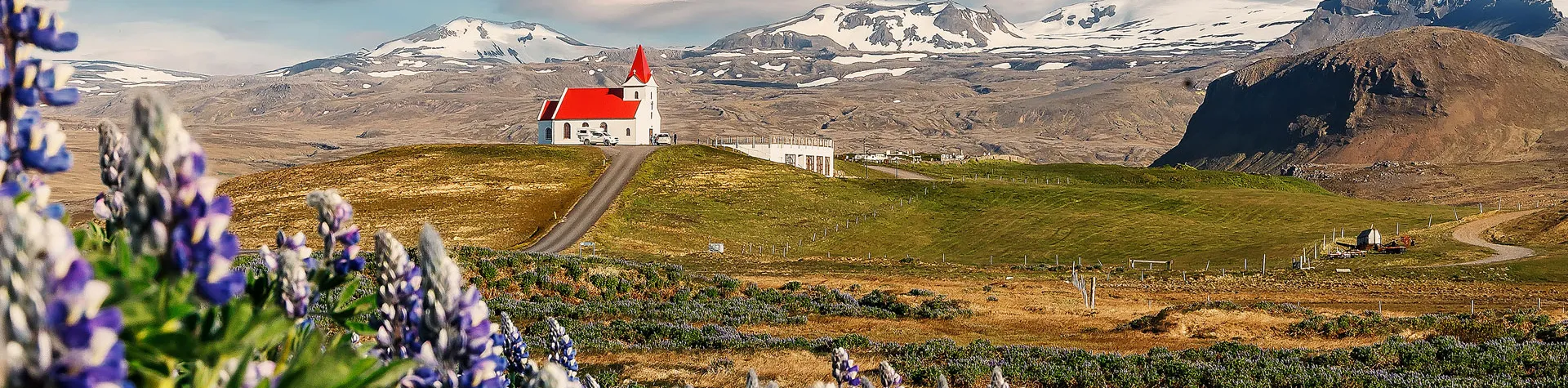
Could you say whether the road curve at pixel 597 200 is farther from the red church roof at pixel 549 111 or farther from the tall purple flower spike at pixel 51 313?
the tall purple flower spike at pixel 51 313

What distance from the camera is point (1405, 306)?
4822cm

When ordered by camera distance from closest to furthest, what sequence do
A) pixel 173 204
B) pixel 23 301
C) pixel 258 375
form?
pixel 23 301
pixel 173 204
pixel 258 375

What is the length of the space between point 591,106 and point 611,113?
3.83 meters

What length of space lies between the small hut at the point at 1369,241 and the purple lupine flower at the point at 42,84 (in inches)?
A: 3192

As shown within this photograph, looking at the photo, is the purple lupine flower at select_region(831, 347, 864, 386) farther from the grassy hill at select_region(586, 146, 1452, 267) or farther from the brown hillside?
the brown hillside

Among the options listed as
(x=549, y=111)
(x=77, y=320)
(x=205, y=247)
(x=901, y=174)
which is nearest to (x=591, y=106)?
(x=549, y=111)

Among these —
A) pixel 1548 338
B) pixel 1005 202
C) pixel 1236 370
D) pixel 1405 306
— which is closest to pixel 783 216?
pixel 1005 202

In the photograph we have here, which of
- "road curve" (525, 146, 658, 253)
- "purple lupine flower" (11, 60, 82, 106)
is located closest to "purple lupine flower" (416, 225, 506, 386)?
"purple lupine flower" (11, 60, 82, 106)

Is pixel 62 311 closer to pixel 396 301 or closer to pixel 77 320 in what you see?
pixel 77 320

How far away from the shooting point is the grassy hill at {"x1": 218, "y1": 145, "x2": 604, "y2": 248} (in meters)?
82.2

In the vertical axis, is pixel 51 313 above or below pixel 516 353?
above

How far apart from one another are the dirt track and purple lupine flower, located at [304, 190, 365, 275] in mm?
75414

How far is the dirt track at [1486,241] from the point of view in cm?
6819

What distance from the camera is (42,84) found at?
298cm
